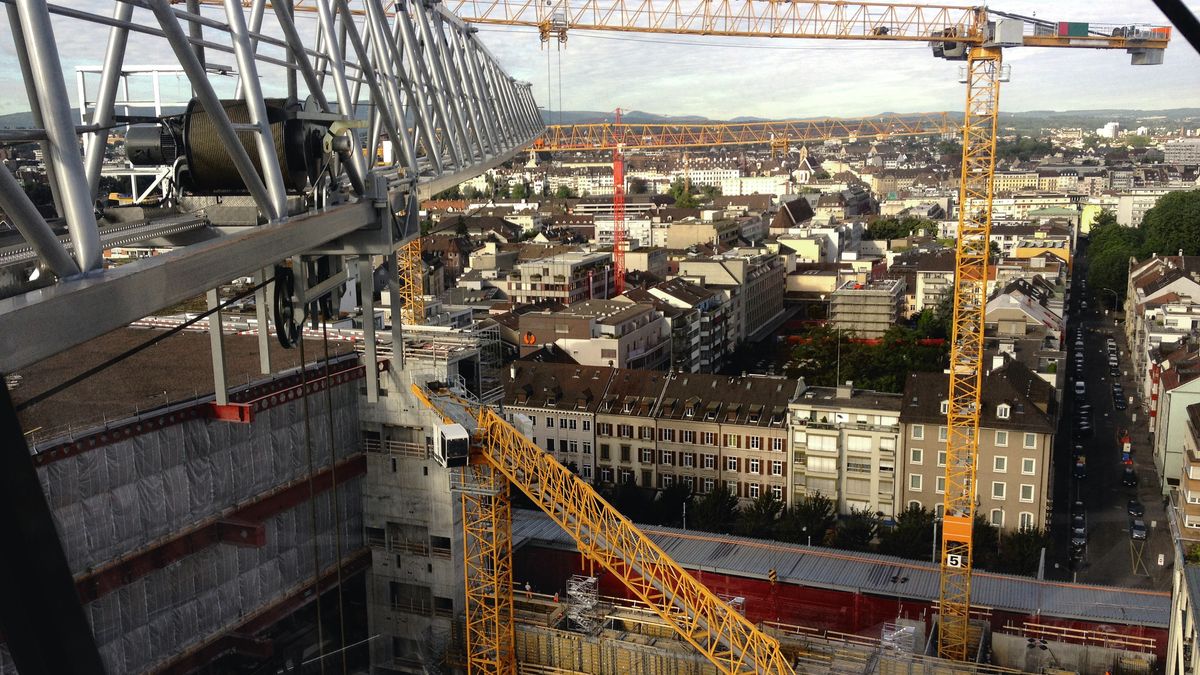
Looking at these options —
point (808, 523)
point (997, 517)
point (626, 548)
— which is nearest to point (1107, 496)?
point (997, 517)

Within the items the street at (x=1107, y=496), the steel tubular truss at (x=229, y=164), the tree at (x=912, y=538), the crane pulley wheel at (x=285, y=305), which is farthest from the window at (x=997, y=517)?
the crane pulley wheel at (x=285, y=305)

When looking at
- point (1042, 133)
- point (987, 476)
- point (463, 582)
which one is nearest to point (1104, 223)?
point (987, 476)

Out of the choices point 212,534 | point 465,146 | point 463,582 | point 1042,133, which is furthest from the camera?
point 1042,133

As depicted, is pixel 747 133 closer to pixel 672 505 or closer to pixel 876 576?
pixel 672 505

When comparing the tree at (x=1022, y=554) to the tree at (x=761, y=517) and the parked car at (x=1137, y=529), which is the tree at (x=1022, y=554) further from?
the tree at (x=761, y=517)

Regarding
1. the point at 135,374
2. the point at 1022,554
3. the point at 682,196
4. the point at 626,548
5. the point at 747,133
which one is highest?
the point at 747,133

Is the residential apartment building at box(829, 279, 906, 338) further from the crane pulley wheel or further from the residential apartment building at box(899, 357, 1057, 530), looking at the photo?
the crane pulley wheel

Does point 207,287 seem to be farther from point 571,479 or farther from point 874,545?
point 874,545
